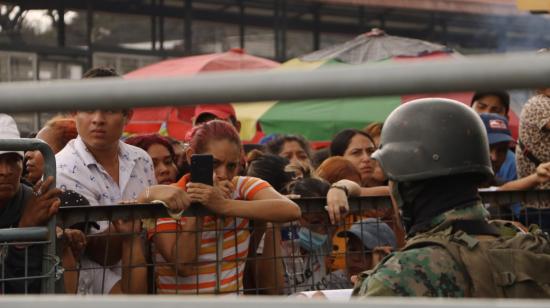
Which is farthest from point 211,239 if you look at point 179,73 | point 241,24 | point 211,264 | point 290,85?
point 241,24

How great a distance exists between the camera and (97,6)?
1856 centimetres

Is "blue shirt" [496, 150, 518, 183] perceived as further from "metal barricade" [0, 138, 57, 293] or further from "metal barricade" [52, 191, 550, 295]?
"metal barricade" [0, 138, 57, 293]

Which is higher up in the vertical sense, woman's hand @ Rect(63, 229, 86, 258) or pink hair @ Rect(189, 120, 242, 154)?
pink hair @ Rect(189, 120, 242, 154)

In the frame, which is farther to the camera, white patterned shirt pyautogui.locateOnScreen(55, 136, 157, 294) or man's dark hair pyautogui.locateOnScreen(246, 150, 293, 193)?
man's dark hair pyautogui.locateOnScreen(246, 150, 293, 193)

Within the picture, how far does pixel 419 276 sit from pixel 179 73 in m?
9.98

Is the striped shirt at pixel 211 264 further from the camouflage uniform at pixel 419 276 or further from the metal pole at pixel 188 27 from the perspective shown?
the metal pole at pixel 188 27

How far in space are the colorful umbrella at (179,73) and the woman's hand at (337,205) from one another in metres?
6.62

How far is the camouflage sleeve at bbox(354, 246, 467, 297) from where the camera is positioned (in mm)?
3068

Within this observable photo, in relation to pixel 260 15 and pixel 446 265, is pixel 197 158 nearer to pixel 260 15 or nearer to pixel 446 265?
pixel 446 265

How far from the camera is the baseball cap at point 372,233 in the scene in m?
4.74

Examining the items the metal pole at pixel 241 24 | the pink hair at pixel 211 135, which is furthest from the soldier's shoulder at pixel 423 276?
the metal pole at pixel 241 24

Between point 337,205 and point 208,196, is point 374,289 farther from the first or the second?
point 337,205

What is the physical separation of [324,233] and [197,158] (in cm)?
77

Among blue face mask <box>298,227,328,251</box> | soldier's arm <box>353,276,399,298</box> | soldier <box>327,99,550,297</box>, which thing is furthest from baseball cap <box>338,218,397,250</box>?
soldier's arm <box>353,276,399,298</box>
